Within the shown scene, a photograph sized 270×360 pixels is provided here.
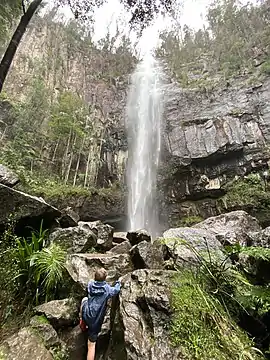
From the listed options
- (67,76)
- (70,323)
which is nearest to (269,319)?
(70,323)

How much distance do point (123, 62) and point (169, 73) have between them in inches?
235

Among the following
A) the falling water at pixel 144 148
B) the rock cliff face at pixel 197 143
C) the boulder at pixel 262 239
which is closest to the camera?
the boulder at pixel 262 239

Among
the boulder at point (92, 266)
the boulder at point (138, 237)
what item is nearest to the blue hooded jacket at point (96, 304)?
the boulder at point (92, 266)

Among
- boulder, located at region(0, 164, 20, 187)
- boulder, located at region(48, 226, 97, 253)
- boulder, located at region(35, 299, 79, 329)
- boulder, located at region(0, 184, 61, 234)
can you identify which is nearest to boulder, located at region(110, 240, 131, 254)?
boulder, located at region(48, 226, 97, 253)

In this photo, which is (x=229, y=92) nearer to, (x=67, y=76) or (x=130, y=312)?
(x=67, y=76)

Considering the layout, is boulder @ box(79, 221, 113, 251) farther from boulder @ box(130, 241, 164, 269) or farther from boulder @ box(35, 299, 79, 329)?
boulder @ box(35, 299, 79, 329)

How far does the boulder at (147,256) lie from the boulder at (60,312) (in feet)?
3.90

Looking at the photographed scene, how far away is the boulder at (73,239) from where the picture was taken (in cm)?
481

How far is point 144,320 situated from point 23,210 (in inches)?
129

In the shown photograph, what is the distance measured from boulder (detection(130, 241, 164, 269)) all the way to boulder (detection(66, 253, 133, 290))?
5.1 inches

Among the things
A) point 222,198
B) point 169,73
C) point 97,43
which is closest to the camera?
point 222,198

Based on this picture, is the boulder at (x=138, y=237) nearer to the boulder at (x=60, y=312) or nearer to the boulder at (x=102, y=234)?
the boulder at (x=102, y=234)

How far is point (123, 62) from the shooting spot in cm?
2816

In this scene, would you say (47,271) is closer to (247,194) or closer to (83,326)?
(83,326)
